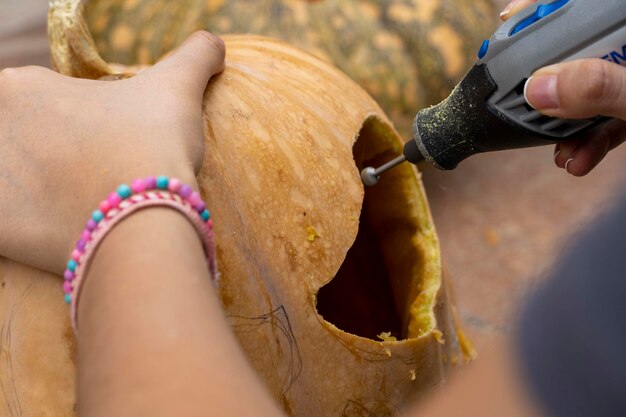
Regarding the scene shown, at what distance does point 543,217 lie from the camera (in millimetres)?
1681

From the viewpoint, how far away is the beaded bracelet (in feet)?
1.85

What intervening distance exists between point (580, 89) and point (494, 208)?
1100mm

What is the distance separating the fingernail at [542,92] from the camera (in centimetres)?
64

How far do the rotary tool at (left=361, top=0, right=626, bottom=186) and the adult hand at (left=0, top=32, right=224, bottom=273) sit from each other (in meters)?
0.26

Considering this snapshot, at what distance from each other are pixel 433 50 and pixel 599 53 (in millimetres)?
938

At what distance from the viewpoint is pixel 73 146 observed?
638mm

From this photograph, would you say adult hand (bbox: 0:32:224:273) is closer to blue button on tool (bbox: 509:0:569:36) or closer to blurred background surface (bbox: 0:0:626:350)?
blue button on tool (bbox: 509:0:569:36)

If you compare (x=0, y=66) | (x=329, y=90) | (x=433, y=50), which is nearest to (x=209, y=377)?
(x=329, y=90)

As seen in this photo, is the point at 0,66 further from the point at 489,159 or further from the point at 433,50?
the point at 489,159

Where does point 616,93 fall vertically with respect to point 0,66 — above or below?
above

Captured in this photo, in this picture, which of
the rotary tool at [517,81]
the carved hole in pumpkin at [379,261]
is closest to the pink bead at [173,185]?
the rotary tool at [517,81]

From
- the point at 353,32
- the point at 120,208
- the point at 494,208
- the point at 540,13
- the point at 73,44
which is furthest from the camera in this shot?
the point at 494,208

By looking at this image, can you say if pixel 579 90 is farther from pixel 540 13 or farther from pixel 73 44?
pixel 73 44

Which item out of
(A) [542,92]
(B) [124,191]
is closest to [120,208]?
(B) [124,191]
